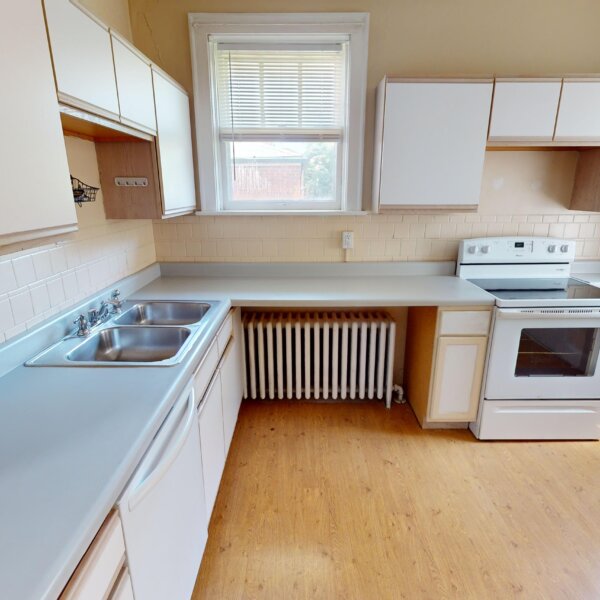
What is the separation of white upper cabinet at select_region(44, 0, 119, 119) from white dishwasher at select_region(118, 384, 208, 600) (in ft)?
3.27

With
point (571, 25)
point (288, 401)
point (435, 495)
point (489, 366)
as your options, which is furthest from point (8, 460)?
point (571, 25)

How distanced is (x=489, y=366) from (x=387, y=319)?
2.18ft

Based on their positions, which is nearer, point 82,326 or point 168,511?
point 168,511

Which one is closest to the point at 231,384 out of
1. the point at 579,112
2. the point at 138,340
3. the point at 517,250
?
the point at 138,340

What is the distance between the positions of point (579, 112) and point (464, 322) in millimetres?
1303

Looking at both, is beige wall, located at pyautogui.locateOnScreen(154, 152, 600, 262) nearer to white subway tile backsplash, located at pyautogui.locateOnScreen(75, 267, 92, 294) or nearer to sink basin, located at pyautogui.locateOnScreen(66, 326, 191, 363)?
white subway tile backsplash, located at pyautogui.locateOnScreen(75, 267, 92, 294)

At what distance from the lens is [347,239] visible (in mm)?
2570

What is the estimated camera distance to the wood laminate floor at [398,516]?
1514 millimetres

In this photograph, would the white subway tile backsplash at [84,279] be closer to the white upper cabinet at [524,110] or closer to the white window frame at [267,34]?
the white window frame at [267,34]

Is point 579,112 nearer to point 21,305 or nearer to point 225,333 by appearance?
point 225,333

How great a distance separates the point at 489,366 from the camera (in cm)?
219

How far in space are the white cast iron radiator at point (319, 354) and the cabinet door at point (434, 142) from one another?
835 mm

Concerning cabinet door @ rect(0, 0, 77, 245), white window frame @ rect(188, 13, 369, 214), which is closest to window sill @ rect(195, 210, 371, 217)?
white window frame @ rect(188, 13, 369, 214)

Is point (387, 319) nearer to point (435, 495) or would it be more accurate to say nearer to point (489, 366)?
point (489, 366)
